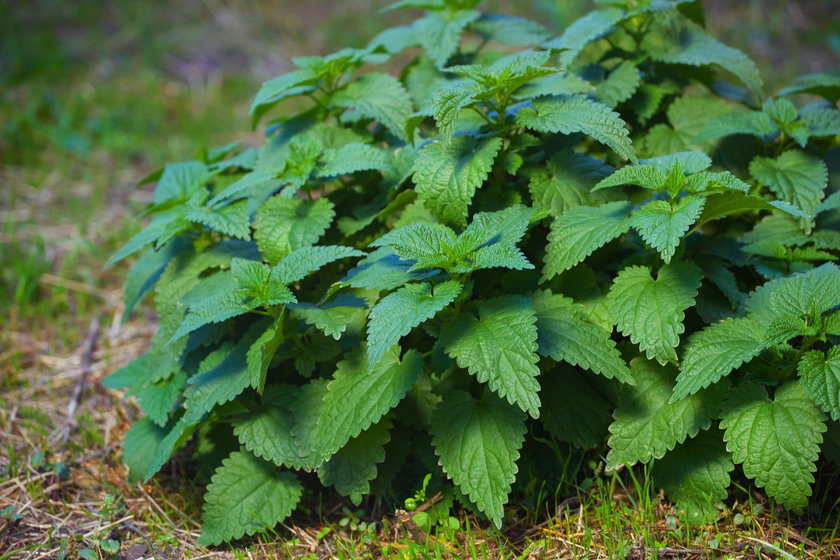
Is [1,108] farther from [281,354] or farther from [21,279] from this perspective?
[281,354]

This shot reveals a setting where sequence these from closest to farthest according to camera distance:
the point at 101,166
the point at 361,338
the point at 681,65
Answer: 1. the point at 361,338
2. the point at 681,65
3. the point at 101,166

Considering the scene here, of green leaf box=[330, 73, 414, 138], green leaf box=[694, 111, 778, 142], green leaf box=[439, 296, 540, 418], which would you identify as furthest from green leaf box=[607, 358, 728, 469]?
green leaf box=[330, 73, 414, 138]

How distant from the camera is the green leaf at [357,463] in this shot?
85.9 inches

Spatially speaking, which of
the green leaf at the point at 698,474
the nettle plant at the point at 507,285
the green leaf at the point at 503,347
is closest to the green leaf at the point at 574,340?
the nettle plant at the point at 507,285

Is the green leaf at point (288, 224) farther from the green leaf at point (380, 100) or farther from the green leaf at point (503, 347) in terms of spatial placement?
the green leaf at point (503, 347)

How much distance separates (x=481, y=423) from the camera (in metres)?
2.07

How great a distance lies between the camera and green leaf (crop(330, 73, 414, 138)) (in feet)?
8.23

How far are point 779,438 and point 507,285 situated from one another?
2.95 ft

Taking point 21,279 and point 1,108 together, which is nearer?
point 21,279

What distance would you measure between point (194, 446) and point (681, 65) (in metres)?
2.37

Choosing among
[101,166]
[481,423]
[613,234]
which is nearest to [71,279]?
[101,166]

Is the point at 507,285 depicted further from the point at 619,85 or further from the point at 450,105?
the point at 619,85

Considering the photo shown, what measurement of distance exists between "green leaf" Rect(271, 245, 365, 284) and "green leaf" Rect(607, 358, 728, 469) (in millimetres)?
940

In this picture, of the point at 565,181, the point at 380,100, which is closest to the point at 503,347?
the point at 565,181
